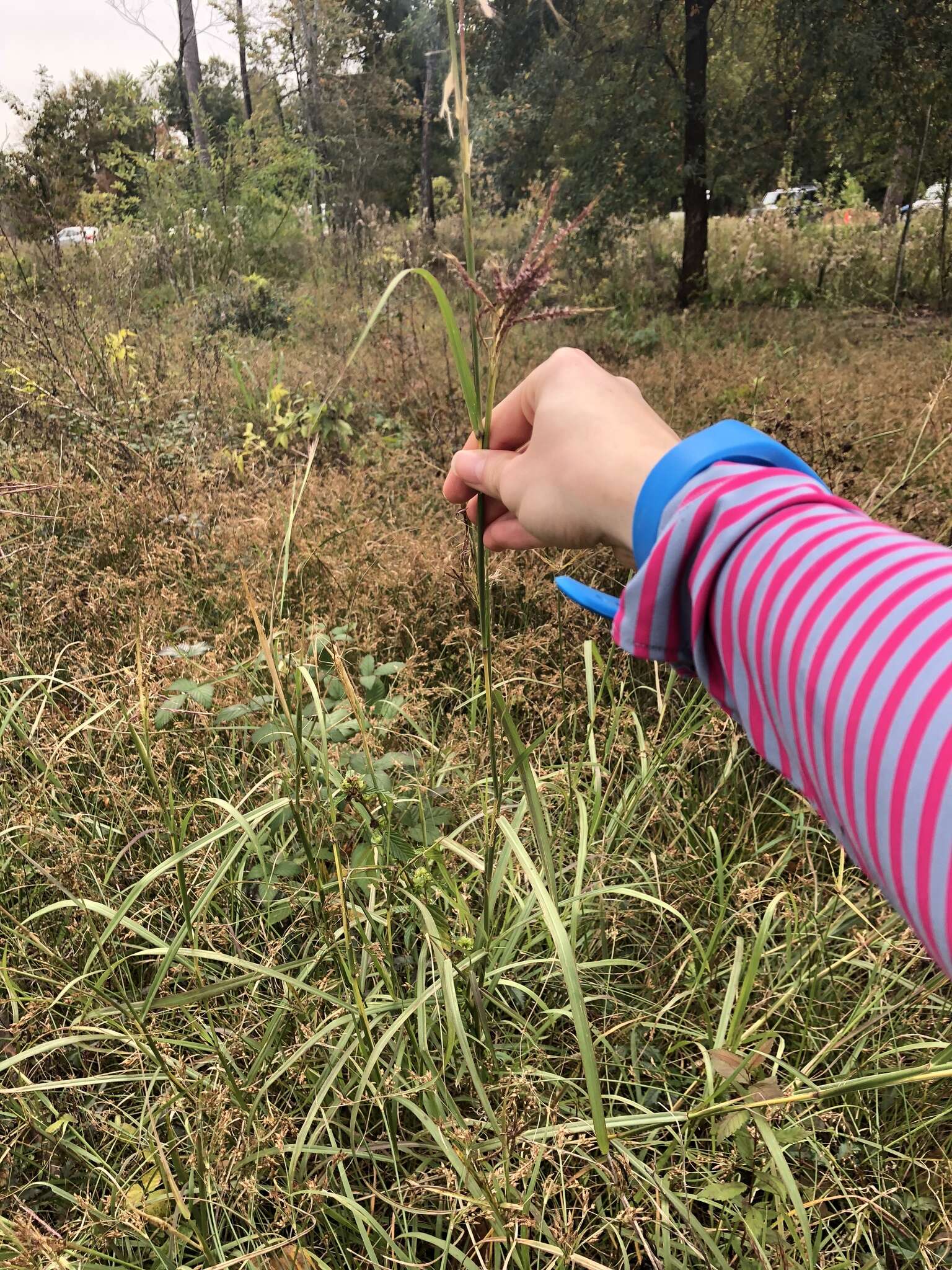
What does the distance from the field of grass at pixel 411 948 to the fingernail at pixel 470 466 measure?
19cm

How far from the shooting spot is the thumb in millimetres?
883

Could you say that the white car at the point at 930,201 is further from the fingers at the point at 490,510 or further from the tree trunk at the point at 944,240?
the fingers at the point at 490,510

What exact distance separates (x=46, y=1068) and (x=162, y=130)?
9.90 m

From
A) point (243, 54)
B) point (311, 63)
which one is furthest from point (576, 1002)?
point (243, 54)

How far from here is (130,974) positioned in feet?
4.50

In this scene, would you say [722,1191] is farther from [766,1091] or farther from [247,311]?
[247,311]

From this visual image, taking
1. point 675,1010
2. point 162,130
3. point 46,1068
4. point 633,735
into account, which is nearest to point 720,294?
point 162,130

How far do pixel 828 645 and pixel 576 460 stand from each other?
0.38m

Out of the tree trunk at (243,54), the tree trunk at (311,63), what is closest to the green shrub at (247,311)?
the tree trunk at (243,54)

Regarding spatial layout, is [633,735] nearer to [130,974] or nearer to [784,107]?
[130,974]

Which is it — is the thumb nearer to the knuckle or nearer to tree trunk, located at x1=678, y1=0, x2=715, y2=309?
the knuckle

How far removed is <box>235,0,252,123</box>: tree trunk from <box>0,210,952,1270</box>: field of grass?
939 centimetres

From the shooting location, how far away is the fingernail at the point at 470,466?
0.88m

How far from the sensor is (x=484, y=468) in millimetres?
885
